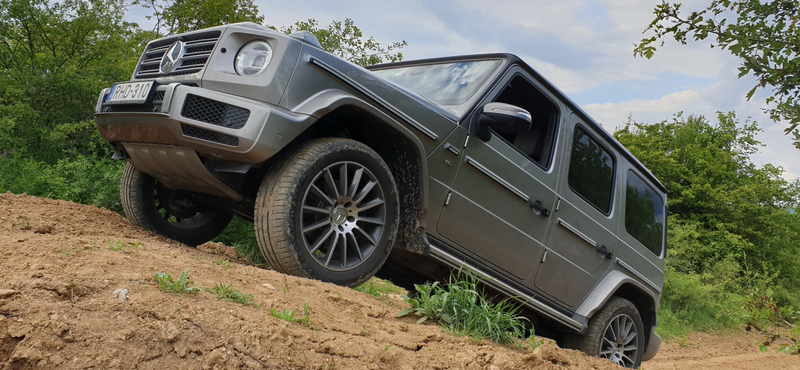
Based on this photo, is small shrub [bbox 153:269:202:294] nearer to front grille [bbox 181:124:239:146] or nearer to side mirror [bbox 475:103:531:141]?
front grille [bbox 181:124:239:146]

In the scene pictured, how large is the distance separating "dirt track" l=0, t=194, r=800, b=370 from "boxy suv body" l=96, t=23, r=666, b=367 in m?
0.43

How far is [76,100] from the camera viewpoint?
7.49m

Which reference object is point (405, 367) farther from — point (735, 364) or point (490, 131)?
point (735, 364)

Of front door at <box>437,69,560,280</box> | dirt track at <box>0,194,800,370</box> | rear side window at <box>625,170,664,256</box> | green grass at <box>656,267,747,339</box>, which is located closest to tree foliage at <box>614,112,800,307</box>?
green grass at <box>656,267,747,339</box>

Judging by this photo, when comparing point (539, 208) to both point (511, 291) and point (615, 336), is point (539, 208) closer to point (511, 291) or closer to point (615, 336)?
point (511, 291)

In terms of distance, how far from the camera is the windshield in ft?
11.8

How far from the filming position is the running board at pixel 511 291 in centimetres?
321

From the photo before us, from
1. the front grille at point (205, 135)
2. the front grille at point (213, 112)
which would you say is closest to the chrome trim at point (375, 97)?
the front grille at point (213, 112)

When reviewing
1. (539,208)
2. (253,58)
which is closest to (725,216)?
(539,208)

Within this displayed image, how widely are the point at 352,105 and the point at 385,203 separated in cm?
55

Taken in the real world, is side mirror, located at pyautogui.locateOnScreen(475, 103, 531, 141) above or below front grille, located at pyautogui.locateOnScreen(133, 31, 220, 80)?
above

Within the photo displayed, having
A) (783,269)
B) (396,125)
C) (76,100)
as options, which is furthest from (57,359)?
(783,269)

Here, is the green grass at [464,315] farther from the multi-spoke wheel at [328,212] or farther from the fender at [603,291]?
the fender at [603,291]

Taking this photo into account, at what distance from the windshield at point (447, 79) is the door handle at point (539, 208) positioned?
0.86 m
